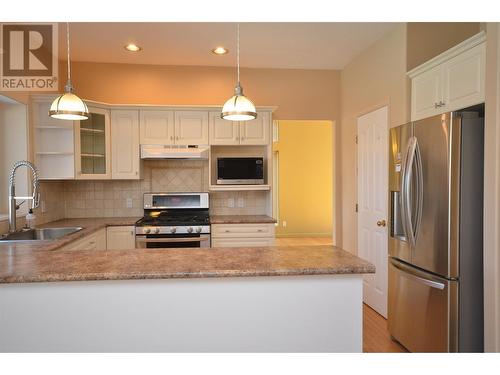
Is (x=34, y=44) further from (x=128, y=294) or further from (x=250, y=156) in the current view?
(x=128, y=294)

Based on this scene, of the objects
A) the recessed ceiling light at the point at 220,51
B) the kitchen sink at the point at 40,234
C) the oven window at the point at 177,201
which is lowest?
the kitchen sink at the point at 40,234

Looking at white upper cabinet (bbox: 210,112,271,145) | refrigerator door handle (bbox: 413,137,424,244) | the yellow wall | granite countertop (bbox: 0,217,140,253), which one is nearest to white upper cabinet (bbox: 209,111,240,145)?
white upper cabinet (bbox: 210,112,271,145)

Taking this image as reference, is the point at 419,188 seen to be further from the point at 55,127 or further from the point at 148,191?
the point at 55,127

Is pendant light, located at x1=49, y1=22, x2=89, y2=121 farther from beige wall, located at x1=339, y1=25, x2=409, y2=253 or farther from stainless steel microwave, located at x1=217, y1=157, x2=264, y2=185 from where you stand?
beige wall, located at x1=339, y1=25, x2=409, y2=253

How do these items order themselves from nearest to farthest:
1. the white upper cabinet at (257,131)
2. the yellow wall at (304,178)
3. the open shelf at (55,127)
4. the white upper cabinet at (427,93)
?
the white upper cabinet at (427,93)
the open shelf at (55,127)
the white upper cabinet at (257,131)
the yellow wall at (304,178)

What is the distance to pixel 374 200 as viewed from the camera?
3.28 meters

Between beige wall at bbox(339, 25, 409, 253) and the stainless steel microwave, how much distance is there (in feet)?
3.58

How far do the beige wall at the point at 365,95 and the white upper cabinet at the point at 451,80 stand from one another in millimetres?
172

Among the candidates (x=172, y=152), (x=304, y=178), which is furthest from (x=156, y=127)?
(x=304, y=178)

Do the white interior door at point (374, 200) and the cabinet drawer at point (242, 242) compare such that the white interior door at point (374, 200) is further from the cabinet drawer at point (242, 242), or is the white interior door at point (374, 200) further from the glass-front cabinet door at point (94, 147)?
the glass-front cabinet door at point (94, 147)

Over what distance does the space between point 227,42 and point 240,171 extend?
142 centimetres

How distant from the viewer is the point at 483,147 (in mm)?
2002

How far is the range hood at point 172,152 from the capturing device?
148 inches

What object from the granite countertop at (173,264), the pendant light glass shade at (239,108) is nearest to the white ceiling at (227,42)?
the pendant light glass shade at (239,108)
